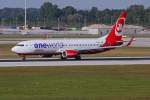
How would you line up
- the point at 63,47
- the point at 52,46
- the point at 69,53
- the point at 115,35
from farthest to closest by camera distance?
the point at 115,35, the point at 63,47, the point at 52,46, the point at 69,53

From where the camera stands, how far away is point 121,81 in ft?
157

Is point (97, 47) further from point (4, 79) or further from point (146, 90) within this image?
point (146, 90)

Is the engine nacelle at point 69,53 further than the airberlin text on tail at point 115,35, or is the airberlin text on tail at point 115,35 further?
the airberlin text on tail at point 115,35

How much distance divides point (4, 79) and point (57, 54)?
98.1ft

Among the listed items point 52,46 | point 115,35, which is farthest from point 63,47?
point 115,35

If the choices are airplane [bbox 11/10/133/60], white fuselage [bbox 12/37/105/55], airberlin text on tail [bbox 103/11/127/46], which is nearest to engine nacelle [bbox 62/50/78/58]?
airplane [bbox 11/10/133/60]

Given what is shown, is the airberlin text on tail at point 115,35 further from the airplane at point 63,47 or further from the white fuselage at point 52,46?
the white fuselage at point 52,46

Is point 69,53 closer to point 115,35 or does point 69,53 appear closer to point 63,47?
point 63,47

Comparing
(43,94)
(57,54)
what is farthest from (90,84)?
(57,54)

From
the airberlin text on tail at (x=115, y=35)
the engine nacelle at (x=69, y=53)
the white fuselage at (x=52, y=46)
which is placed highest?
the airberlin text on tail at (x=115, y=35)

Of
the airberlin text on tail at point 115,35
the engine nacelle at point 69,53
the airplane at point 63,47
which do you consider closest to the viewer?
the engine nacelle at point 69,53

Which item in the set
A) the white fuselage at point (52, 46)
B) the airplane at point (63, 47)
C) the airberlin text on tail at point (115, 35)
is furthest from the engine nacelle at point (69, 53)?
the airberlin text on tail at point (115, 35)

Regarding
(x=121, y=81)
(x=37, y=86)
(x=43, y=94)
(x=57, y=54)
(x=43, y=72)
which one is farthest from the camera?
(x=57, y=54)

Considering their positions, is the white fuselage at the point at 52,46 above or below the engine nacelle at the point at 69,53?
above
